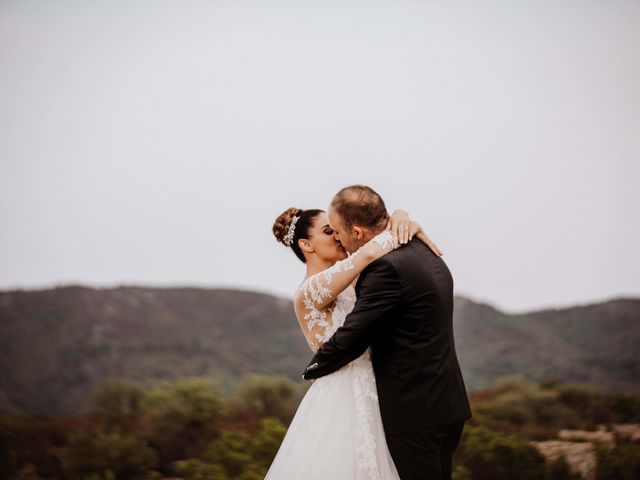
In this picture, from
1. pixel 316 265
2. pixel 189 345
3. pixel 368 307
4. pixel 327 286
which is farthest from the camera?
pixel 189 345

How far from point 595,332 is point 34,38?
11763mm

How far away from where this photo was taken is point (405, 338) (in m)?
2.82

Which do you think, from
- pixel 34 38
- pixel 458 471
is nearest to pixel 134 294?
pixel 34 38

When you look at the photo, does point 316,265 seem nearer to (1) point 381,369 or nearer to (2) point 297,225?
(2) point 297,225

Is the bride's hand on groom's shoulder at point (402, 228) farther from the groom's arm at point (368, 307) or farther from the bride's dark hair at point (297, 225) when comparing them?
the bride's dark hair at point (297, 225)

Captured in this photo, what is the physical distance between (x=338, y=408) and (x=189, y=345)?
11.9 m

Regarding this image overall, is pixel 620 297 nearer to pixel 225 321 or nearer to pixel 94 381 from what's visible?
pixel 225 321

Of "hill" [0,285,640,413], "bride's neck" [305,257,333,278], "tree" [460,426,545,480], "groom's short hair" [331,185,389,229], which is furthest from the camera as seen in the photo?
"hill" [0,285,640,413]

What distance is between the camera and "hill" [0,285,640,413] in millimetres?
12445

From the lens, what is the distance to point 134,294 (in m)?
15.5

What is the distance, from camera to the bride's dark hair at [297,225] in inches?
136

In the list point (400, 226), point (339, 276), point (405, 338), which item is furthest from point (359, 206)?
point (405, 338)

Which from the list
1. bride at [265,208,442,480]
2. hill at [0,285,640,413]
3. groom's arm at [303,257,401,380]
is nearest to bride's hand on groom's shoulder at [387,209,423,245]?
bride at [265,208,442,480]

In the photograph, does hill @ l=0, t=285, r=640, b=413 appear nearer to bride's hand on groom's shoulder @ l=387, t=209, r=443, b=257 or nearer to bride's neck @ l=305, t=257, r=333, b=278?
bride's neck @ l=305, t=257, r=333, b=278
